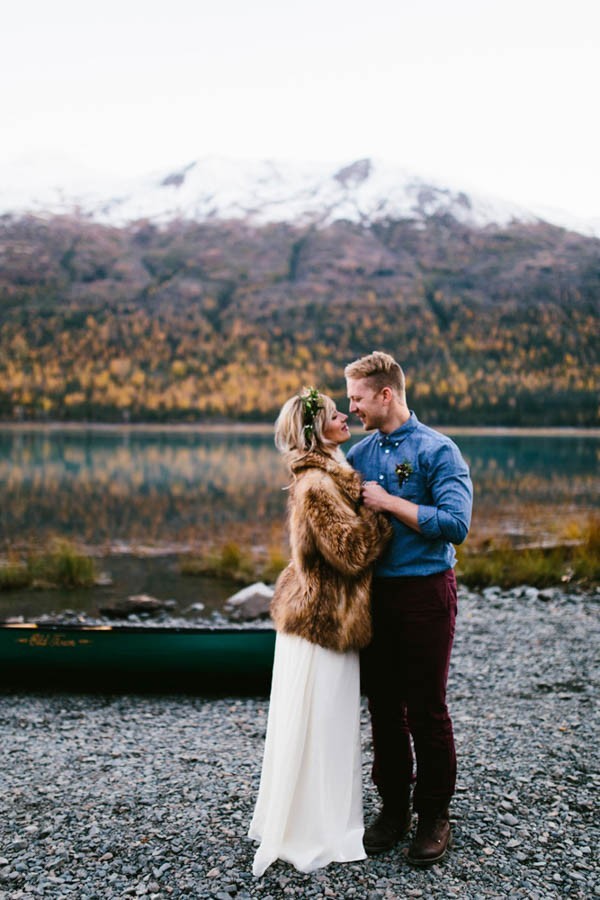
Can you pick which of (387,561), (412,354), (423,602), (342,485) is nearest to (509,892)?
(423,602)

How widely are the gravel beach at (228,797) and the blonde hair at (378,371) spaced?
7.02 feet

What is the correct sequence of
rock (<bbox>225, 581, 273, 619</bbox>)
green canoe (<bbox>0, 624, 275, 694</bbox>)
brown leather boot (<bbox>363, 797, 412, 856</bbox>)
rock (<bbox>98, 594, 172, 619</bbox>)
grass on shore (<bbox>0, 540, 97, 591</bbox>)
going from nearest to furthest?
brown leather boot (<bbox>363, 797, 412, 856</bbox>), green canoe (<bbox>0, 624, 275, 694</bbox>), rock (<bbox>225, 581, 273, 619</bbox>), rock (<bbox>98, 594, 172, 619</bbox>), grass on shore (<bbox>0, 540, 97, 591</bbox>)

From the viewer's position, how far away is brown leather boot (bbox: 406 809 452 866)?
3.42 meters

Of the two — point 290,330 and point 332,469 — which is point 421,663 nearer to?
point 332,469

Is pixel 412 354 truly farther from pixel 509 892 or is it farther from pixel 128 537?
pixel 509 892

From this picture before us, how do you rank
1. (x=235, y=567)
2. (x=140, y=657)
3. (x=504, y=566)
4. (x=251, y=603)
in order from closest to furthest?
(x=140, y=657)
(x=251, y=603)
(x=504, y=566)
(x=235, y=567)

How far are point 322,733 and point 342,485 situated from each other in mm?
1039

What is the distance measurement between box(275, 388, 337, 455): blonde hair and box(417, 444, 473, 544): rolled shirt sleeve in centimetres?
46

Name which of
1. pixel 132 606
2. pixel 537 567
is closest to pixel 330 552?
pixel 132 606

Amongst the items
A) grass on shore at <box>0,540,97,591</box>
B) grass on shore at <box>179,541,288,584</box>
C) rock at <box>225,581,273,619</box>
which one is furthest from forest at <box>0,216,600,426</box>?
rock at <box>225,581,273,619</box>

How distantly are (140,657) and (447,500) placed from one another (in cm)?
429

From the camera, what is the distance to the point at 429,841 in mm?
3441

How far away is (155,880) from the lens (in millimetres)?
3414

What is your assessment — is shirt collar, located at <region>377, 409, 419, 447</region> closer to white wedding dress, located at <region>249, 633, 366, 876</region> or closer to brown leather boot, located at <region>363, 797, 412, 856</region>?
white wedding dress, located at <region>249, 633, 366, 876</region>
